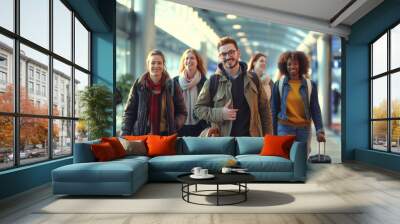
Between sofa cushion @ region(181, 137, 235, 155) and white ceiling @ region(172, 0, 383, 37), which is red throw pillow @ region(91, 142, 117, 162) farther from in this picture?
white ceiling @ region(172, 0, 383, 37)

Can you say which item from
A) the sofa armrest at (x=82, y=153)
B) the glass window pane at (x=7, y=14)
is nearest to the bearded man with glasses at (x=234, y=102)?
the sofa armrest at (x=82, y=153)

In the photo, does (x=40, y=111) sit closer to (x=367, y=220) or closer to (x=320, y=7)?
(x=367, y=220)

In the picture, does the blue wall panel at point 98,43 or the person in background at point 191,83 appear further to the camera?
the person in background at point 191,83

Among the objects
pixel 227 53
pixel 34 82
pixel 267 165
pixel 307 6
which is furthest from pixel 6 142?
pixel 307 6

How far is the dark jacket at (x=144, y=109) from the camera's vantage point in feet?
27.3

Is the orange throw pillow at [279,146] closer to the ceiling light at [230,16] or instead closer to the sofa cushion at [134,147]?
the sofa cushion at [134,147]

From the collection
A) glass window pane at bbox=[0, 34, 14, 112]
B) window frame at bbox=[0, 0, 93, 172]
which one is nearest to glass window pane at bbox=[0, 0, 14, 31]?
window frame at bbox=[0, 0, 93, 172]

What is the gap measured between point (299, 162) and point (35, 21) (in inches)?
183

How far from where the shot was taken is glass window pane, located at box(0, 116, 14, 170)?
5.02m

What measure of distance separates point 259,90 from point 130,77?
9.27ft

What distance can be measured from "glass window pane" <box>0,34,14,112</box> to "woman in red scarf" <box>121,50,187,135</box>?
3352 millimetres

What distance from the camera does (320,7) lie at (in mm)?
8039

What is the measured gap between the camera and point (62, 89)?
7129 millimetres

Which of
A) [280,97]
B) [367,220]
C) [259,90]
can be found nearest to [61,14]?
[259,90]
